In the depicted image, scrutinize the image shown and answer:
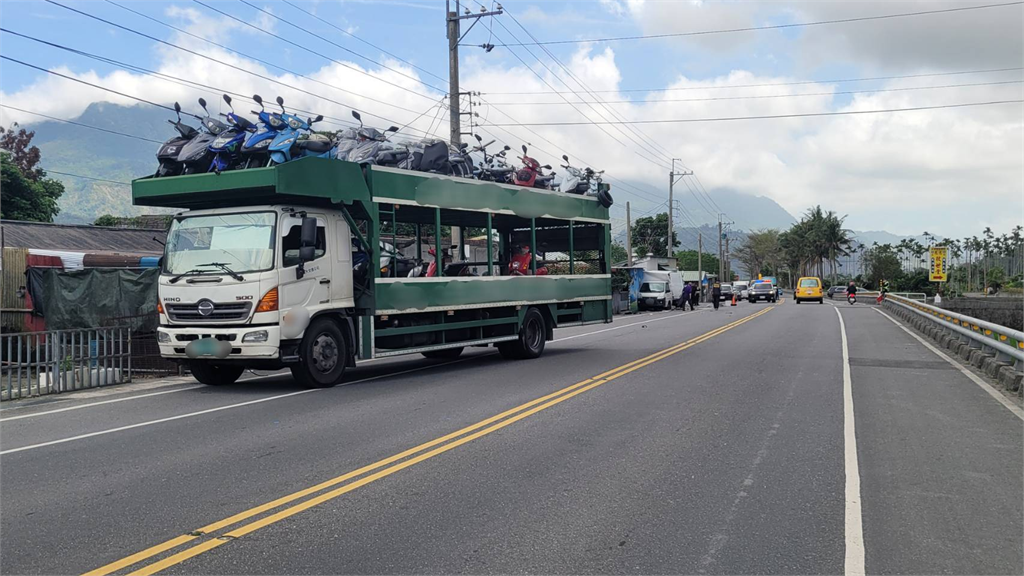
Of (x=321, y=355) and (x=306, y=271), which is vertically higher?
(x=306, y=271)

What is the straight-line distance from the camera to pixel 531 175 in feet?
54.3

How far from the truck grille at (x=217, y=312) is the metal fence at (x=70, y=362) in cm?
208

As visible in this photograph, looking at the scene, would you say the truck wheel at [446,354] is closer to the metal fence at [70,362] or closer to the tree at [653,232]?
the metal fence at [70,362]

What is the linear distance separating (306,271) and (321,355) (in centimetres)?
124

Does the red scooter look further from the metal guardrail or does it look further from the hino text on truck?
the metal guardrail

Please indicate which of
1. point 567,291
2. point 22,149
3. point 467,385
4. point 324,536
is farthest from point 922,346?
point 22,149

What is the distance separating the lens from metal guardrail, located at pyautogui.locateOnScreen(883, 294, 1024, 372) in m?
12.3

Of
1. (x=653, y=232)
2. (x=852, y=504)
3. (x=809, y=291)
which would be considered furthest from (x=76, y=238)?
(x=653, y=232)

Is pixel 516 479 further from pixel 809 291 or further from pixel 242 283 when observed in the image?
pixel 809 291

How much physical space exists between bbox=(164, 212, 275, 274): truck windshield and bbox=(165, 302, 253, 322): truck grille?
46 cm

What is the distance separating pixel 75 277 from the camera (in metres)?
15.7

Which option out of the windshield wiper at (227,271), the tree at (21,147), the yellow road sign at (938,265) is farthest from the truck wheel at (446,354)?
the tree at (21,147)

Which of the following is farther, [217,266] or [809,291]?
[809,291]

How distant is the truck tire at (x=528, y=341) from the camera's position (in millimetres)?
15969
